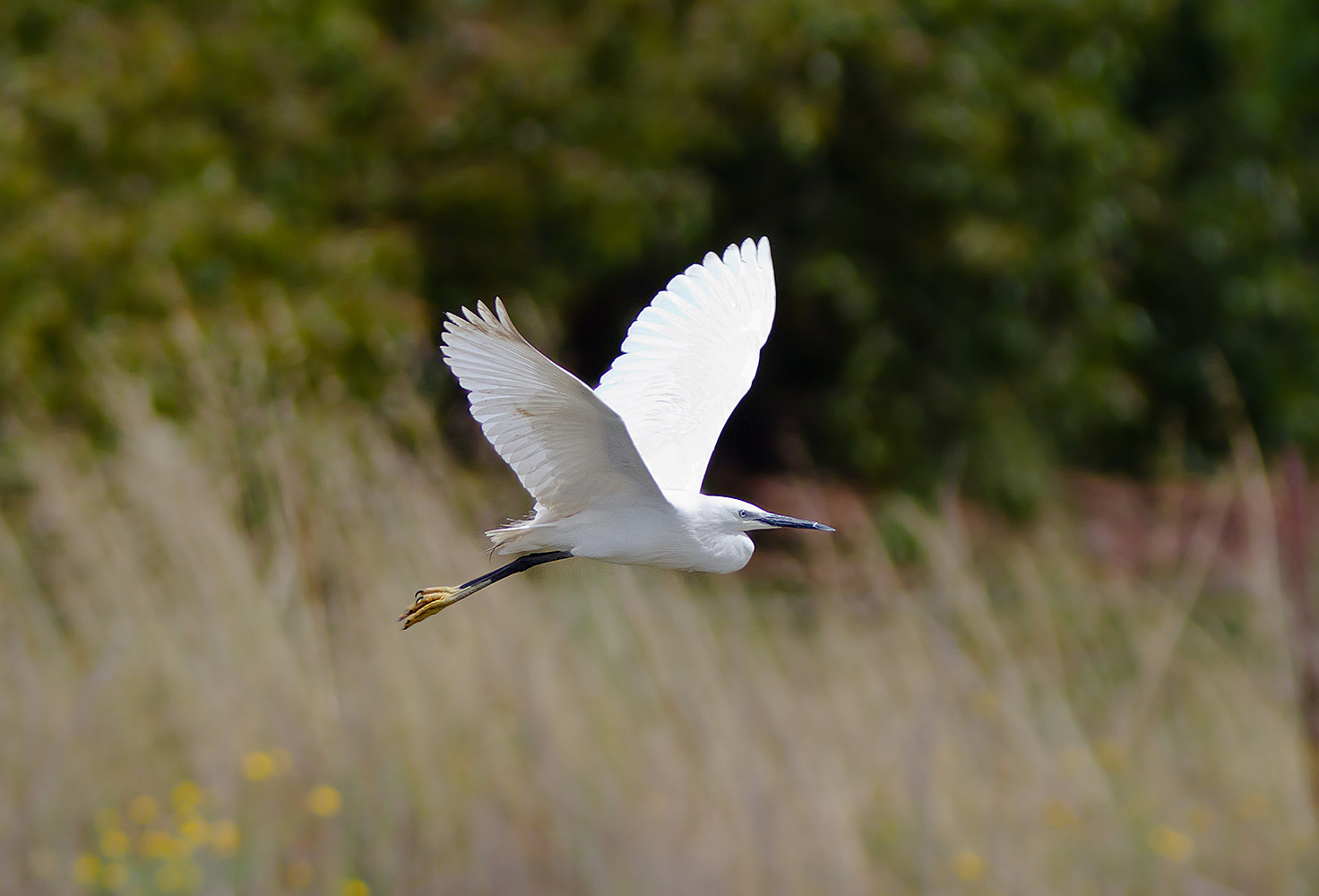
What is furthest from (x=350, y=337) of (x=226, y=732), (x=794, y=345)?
(x=794, y=345)

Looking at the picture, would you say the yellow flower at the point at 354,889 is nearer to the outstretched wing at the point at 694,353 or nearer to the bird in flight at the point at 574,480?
the outstretched wing at the point at 694,353

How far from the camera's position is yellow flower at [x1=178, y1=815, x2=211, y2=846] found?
268 cm

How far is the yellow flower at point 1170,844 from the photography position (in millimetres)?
2949

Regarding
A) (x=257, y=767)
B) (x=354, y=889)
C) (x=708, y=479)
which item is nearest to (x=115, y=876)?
(x=257, y=767)

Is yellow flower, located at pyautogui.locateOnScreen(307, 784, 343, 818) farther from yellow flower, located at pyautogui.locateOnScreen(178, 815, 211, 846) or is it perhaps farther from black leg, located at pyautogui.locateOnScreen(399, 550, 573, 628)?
black leg, located at pyautogui.locateOnScreen(399, 550, 573, 628)

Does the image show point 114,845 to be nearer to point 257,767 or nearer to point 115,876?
point 115,876

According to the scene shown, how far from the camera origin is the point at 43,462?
3355mm

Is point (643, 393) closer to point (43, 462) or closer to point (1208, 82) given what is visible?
point (43, 462)

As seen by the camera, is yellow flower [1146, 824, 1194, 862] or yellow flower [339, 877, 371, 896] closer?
yellow flower [339, 877, 371, 896]

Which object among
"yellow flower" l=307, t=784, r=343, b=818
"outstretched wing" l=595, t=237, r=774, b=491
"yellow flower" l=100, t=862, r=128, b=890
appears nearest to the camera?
"outstretched wing" l=595, t=237, r=774, b=491

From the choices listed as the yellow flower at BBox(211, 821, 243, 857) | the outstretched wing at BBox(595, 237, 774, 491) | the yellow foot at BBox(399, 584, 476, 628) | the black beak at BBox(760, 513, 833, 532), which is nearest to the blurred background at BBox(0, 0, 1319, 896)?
the yellow flower at BBox(211, 821, 243, 857)

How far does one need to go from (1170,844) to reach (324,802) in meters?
1.73

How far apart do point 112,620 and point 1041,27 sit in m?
4.12

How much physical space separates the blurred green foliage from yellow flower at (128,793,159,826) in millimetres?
974
